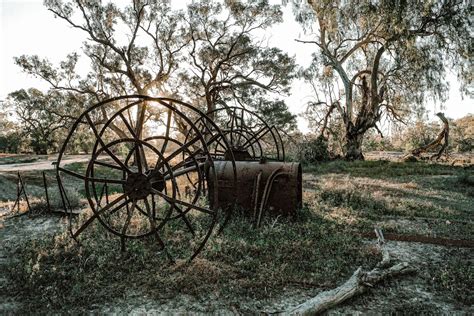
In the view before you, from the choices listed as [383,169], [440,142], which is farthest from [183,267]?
[440,142]

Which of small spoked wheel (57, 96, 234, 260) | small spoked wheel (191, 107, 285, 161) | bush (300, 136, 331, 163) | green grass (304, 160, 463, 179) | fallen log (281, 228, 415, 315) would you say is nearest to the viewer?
fallen log (281, 228, 415, 315)

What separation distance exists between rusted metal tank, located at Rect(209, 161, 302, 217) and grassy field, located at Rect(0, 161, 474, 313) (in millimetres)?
276

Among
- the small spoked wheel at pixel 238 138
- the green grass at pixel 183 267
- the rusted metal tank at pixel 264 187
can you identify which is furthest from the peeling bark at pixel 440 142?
the green grass at pixel 183 267

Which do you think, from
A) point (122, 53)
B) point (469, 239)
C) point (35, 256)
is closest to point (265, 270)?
point (35, 256)

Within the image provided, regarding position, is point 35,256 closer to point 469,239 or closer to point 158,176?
point 158,176

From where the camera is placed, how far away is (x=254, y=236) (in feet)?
16.1

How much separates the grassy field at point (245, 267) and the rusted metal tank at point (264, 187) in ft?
0.90

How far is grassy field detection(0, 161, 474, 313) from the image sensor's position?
3.21m

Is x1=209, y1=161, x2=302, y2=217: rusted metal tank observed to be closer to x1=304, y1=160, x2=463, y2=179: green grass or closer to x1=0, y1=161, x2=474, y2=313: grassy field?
x1=0, y1=161, x2=474, y2=313: grassy field

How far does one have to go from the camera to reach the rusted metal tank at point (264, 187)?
5.63m

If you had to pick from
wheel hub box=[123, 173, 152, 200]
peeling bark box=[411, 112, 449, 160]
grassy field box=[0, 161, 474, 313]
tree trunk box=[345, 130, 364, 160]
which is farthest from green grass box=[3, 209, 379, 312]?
peeling bark box=[411, 112, 449, 160]

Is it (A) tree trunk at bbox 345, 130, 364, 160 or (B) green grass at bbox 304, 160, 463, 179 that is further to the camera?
(A) tree trunk at bbox 345, 130, 364, 160

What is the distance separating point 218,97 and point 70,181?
10.4 meters

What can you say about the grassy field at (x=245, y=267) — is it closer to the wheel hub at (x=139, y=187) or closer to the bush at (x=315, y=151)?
the wheel hub at (x=139, y=187)
